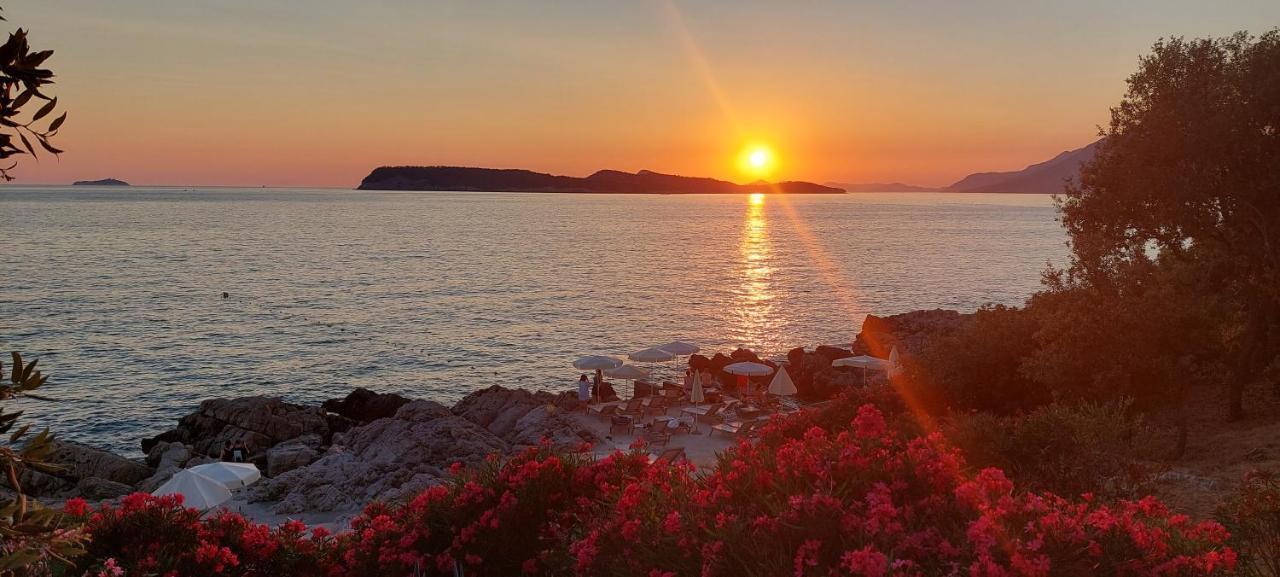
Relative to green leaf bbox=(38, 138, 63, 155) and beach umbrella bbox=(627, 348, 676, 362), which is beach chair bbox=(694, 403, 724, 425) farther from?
green leaf bbox=(38, 138, 63, 155)

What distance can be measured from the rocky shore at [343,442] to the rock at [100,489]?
0.02 meters

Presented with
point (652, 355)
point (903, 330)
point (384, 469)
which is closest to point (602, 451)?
point (384, 469)

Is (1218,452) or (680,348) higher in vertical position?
(1218,452)

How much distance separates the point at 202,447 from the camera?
26.4m

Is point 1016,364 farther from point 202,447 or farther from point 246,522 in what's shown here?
point 202,447

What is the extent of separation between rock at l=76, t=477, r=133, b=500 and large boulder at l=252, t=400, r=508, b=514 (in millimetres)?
4407

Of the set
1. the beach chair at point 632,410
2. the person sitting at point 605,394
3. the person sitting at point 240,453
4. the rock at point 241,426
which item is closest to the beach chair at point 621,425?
the beach chair at point 632,410

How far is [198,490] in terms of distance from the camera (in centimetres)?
1684

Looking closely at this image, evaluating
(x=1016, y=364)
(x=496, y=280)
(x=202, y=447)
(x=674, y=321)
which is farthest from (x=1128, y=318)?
(x=496, y=280)

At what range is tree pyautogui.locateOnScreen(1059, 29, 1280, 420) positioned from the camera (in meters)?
16.4

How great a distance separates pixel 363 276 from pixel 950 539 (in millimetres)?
72509

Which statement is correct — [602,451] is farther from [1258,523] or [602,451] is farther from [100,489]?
[1258,523]

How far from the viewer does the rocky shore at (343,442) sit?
20141mm

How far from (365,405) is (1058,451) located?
26204mm
